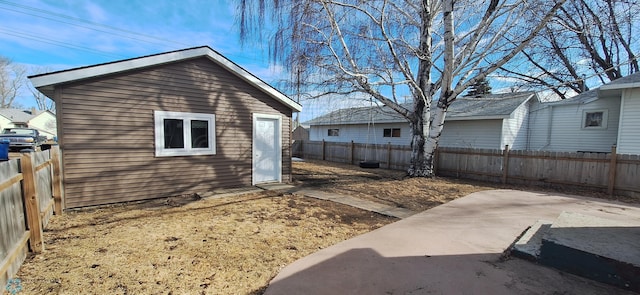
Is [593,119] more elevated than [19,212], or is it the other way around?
[593,119]

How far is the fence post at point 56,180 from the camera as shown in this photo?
466 cm

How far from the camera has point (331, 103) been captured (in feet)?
30.5

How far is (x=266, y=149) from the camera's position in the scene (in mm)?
7715

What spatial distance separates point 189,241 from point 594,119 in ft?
52.7

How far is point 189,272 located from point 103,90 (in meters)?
4.67

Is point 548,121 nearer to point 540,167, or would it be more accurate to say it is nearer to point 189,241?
point 540,167

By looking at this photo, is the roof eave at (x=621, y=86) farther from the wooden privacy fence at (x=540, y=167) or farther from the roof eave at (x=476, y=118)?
the wooden privacy fence at (x=540, y=167)

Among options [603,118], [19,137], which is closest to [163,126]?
[603,118]

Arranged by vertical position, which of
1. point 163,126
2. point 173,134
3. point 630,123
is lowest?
point 173,134

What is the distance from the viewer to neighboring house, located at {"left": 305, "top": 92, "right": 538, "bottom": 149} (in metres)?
11.8

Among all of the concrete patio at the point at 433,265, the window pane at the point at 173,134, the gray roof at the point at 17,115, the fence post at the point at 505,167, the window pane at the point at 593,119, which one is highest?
the gray roof at the point at 17,115

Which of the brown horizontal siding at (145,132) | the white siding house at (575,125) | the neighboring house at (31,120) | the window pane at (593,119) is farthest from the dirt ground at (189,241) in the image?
the neighboring house at (31,120)

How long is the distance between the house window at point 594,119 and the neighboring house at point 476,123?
7.21ft

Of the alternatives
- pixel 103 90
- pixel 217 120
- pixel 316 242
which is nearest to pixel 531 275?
pixel 316 242
